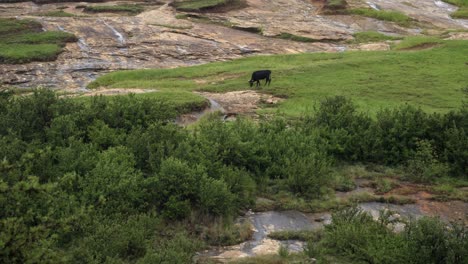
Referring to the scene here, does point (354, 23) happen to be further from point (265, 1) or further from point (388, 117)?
point (388, 117)

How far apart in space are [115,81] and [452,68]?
19016 millimetres

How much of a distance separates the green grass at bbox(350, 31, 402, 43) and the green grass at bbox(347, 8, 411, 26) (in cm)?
617

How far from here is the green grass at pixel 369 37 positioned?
44625 millimetres

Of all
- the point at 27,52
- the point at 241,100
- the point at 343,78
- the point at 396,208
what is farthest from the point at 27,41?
the point at 396,208

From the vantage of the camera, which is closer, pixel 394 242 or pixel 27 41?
pixel 394 242

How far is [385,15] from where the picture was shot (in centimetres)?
5288

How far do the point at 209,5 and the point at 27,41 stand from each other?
19842mm

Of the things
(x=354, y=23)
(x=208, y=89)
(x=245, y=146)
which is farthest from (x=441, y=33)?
(x=245, y=146)

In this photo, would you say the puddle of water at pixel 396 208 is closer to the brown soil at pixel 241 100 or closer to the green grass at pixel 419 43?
the brown soil at pixel 241 100

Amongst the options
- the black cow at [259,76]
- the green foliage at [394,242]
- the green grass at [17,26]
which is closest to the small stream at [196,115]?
the black cow at [259,76]

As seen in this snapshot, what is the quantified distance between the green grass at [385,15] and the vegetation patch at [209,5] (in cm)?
1130

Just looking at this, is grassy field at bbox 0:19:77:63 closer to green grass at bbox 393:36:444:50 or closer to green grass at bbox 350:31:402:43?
green grass at bbox 350:31:402:43

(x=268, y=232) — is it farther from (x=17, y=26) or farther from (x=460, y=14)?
(x=460, y=14)

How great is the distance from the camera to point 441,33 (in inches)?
1837
